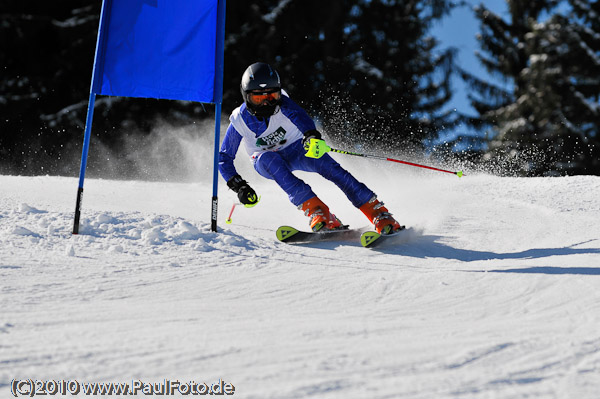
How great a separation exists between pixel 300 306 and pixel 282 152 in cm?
207

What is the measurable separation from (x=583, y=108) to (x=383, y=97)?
6211 millimetres

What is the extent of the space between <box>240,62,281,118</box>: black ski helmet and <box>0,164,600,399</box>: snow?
2.89 ft

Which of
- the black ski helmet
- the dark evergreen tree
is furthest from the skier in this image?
the dark evergreen tree

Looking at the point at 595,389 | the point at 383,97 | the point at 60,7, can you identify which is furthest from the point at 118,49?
the point at 60,7

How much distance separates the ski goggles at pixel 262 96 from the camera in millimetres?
4105

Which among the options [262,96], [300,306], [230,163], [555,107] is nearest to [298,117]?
[262,96]

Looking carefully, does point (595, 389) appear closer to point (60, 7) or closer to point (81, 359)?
point (81, 359)

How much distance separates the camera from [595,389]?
1765mm

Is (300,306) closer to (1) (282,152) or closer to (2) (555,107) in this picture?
(1) (282,152)

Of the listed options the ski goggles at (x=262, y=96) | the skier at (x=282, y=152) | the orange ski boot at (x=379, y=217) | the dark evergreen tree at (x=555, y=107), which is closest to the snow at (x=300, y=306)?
the orange ski boot at (x=379, y=217)

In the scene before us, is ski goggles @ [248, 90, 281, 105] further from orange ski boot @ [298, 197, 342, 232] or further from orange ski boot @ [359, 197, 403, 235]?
orange ski boot @ [359, 197, 403, 235]

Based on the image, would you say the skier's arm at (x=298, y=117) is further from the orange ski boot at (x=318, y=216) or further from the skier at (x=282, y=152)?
the orange ski boot at (x=318, y=216)

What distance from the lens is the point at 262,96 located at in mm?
4117

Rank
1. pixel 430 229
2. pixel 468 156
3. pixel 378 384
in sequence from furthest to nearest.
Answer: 1. pixel 468 156
2. pixel 430 229
3. pixel 378 384
